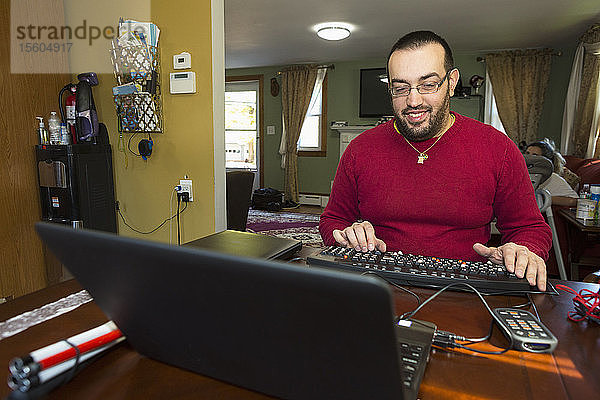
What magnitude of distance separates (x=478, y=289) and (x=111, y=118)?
2.74 metres

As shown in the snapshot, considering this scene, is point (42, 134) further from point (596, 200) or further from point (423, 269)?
point (596, 200)

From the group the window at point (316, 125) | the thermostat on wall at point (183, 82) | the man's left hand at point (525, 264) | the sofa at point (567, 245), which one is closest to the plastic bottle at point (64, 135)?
the thermostat on wall at point (183, 82)

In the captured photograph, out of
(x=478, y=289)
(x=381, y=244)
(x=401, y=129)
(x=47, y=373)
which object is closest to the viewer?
(x=47, y=373)

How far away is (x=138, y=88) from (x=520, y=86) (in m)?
5.68

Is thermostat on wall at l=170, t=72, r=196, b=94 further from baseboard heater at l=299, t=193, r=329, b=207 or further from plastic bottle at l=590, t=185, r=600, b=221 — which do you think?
baseboard heater at l=299, t=193, r=329, b=207

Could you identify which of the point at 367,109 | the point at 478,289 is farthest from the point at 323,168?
the point at 478,289

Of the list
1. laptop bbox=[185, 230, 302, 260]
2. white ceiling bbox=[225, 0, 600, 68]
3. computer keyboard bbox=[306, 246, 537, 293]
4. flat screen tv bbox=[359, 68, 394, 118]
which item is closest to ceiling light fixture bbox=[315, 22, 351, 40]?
white ceiling bbox=[225, 0, 600, 68]

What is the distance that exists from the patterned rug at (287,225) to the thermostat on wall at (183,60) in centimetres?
262

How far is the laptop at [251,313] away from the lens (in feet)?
1.14

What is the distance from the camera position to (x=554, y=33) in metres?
5.12

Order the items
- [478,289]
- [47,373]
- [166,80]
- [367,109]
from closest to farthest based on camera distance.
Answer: [47,373] < [478,289] < [166,80] < [367,109]

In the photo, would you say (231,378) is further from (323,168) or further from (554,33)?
(323,168)

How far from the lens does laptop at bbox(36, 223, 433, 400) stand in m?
0.35

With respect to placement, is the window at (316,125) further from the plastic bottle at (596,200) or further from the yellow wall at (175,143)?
the plastic bottle at (596,200)
